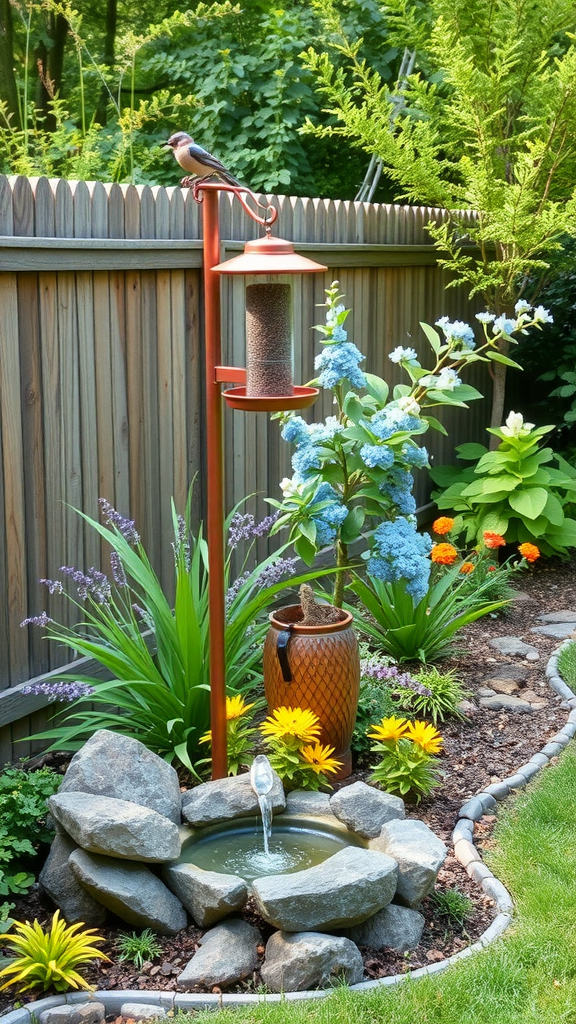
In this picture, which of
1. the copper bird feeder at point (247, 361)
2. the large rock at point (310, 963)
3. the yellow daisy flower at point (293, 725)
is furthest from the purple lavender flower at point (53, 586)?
the large rock at point (310, 963)

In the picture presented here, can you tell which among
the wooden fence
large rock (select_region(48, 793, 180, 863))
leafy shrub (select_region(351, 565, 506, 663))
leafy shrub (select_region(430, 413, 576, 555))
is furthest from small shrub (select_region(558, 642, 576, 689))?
large rock (select_region(48, 793, 180, 863))

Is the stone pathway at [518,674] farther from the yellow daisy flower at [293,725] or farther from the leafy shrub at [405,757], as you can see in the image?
the yellow daisy flower at [293,725]

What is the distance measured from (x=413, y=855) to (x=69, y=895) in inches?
37.6

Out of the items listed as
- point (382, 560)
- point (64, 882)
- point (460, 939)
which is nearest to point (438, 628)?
point (382, 560)

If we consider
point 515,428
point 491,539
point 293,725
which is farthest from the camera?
point 515,428

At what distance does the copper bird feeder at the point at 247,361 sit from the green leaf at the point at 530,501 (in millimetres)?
3150

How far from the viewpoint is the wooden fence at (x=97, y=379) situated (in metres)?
3.76

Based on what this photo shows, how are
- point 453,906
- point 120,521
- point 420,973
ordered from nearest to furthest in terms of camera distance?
1. point 420,973
2. point 453,906
3. point 120,521

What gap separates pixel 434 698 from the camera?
14.6 ft

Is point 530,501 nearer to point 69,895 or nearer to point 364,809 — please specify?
point 364,809

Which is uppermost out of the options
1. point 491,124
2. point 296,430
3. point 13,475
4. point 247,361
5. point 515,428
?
point 491,124

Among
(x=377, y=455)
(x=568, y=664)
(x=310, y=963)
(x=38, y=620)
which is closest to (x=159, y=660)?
(x=38, y=620)

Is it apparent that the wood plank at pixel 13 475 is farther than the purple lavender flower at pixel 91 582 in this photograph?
No

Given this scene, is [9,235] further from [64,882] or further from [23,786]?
[64,882]
